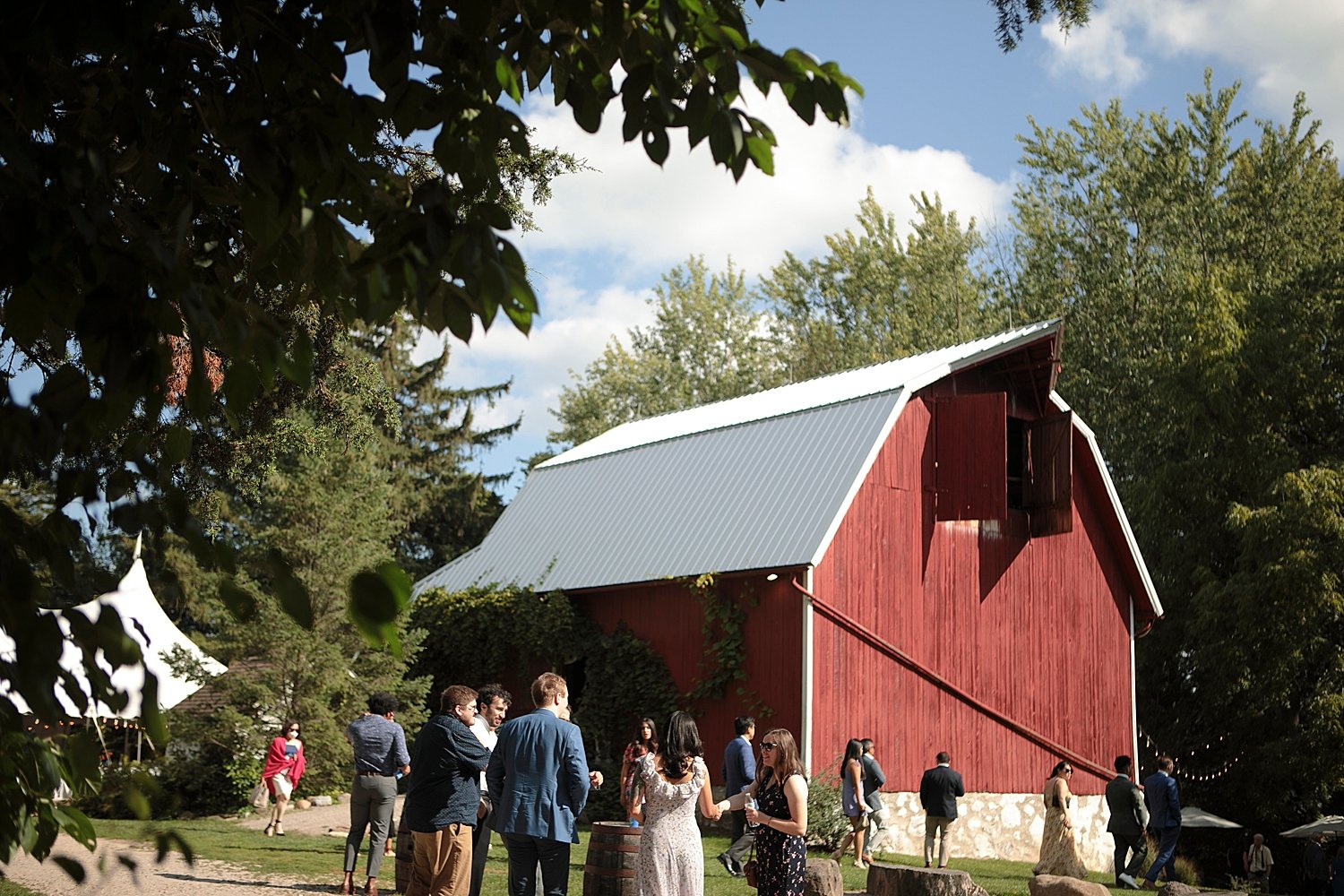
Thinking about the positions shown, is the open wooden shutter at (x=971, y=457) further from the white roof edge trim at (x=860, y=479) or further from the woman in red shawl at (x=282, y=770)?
the woman in red shawl at (x=282, y=770)

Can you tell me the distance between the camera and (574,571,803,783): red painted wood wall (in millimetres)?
20766

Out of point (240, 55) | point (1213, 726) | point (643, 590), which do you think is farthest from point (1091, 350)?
point (240, 55)

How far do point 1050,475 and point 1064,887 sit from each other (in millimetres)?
10366

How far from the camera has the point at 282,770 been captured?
19688 mm

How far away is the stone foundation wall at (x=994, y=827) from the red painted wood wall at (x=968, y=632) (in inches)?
9.0

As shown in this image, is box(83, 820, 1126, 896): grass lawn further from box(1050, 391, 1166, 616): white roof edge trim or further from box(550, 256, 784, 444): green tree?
box(550, 256, 784, 444): green tree

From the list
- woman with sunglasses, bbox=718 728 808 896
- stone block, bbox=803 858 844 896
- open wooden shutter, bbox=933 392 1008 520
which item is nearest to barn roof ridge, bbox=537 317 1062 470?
open wooden shutter, bbox=933 392 1008 520

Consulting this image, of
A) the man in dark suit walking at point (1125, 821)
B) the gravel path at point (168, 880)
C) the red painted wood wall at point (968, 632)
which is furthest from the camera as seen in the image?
the red painted wood wall at point (968, 632)

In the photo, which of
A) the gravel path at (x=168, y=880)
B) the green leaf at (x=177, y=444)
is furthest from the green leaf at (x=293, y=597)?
the gravel path at (x=168, y=880)

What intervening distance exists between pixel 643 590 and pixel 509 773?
1425cm

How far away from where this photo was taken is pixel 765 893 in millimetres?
8508

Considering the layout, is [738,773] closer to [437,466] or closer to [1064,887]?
[1064,887]

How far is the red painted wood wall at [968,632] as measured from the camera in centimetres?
2119

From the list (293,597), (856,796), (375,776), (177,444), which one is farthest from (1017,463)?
(293,597)
